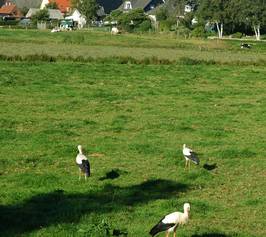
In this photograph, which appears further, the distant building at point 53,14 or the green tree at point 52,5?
the green tree at point 52,5

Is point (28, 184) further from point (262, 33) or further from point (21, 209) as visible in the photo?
point (262, 33)

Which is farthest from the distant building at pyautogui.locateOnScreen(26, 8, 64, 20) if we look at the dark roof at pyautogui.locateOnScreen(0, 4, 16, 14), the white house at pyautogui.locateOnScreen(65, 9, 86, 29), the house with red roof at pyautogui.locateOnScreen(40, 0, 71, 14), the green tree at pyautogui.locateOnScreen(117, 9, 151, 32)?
the green tree at pyautogui.locateOnScreen(117, 9, 151, 32)

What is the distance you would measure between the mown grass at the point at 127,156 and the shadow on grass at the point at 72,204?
22mm

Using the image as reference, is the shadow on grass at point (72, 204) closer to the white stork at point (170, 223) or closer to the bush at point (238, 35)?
the white stork at point (170, 223)

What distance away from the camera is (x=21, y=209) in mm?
12156

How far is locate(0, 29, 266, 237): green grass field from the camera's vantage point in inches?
468

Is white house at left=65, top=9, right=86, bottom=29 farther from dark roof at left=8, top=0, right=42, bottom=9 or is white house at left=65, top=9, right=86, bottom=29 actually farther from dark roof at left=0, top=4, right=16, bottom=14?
dark roof at left=8, top=0, right=42, bottom=9

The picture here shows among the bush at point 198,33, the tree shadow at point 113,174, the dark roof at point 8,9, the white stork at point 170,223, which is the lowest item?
the bush at point 198,33

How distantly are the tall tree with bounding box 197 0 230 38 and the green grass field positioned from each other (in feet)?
236

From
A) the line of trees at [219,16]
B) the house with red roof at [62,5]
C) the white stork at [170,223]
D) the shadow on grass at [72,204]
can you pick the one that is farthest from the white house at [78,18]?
the white stork at [170,223]

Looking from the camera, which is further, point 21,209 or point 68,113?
point 68,113

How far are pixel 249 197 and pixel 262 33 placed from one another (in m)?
105

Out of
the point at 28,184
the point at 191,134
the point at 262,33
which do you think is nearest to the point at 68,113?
the point at 191,134

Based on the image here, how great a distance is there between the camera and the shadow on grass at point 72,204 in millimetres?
11367
